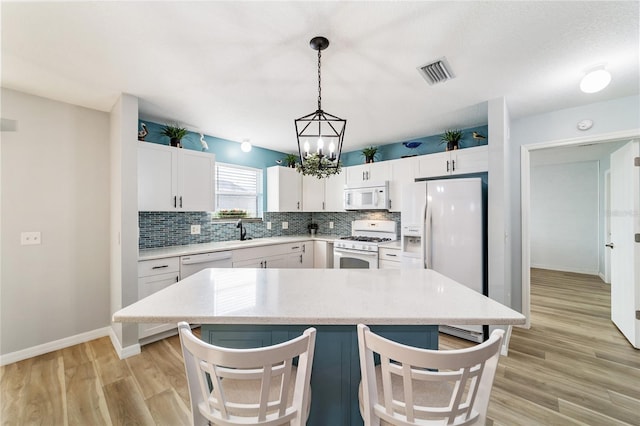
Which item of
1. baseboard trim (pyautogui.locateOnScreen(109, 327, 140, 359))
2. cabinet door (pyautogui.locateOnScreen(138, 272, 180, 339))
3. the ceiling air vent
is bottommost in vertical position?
baseboard trim (pyautogui.locateOnScreen(109, 327, 140, 359))

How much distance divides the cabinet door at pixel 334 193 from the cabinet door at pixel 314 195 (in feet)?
0.24

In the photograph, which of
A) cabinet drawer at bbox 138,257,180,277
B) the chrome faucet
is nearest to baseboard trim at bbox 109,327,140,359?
cabinet drawer at bbox 138,257,180,277

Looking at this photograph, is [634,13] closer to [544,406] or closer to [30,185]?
[544,406]

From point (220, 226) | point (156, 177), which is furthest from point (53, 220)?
point (220, 226)

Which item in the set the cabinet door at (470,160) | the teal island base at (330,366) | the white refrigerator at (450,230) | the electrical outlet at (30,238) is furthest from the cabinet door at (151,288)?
the cabinet door at (470,160)

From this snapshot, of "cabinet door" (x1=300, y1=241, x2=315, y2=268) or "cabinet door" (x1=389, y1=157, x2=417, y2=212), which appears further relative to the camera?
"cabinet door" (x1=300, y1=241, x2=315, y2=268)

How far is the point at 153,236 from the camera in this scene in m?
3.16

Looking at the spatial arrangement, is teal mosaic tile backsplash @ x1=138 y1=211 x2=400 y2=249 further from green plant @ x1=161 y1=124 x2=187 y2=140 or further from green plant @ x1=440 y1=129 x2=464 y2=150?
green plant @ x1=440 y1=129 x2=464 y2=150

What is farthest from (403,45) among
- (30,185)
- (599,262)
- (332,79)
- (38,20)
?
(599,262)

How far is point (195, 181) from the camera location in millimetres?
3256

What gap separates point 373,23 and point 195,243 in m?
3.25

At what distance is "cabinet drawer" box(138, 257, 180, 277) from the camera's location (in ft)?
8.52

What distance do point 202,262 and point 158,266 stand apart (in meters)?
0.44

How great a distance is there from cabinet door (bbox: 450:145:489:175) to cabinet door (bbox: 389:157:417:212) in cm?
53
